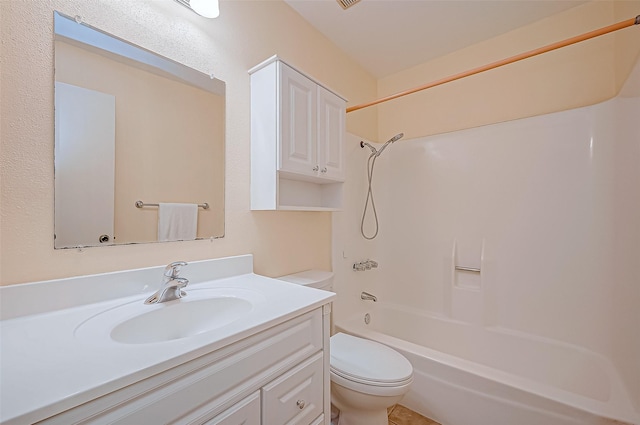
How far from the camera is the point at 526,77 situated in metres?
1.92

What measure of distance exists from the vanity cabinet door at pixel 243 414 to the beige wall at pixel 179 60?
66 cm

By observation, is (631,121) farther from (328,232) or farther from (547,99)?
(328,232)

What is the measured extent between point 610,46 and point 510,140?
2.41 feet

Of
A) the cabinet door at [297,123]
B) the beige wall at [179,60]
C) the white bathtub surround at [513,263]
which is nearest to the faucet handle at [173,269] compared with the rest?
the beige wall at [179,60]

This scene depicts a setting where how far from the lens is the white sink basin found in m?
0.76

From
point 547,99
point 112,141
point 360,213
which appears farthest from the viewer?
point 360,213

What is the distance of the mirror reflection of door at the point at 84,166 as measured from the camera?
34.2 inches

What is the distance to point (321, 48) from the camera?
196cm

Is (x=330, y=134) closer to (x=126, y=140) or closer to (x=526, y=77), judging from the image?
(x=126, y=140)

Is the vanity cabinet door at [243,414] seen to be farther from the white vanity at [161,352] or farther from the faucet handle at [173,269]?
the faucet handle at [173,269]

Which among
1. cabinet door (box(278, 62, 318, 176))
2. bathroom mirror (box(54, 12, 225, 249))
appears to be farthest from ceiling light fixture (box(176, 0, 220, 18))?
cabinet door (box(278, 62, 318, 176))

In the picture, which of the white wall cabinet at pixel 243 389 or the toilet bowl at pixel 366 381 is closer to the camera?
the white wall cabinet at pixel 243 389

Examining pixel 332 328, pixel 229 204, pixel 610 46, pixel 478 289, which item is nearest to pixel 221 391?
pixel 229 204

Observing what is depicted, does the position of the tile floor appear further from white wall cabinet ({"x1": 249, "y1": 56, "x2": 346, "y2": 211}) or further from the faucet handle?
the faucet handle
